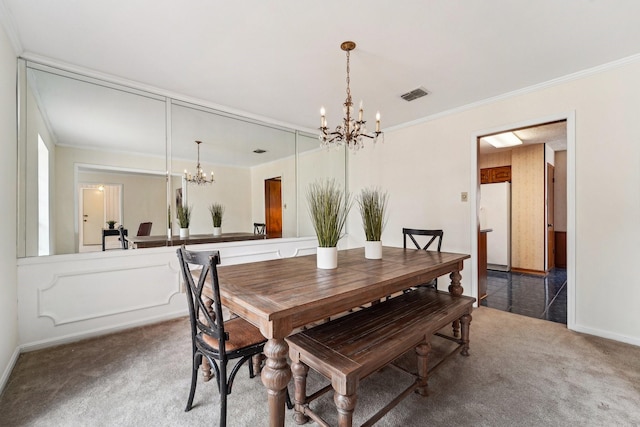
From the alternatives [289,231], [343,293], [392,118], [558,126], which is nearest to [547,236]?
[558,126]

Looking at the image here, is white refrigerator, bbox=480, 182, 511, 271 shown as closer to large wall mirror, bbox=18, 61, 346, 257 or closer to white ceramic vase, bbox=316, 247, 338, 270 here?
large wall mirror, bbox=18, 61, 346, 257

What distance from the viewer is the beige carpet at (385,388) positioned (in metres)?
1.55

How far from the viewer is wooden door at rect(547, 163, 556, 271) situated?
5.20 m

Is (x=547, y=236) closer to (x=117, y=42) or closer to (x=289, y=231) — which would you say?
(x=289, y=231)

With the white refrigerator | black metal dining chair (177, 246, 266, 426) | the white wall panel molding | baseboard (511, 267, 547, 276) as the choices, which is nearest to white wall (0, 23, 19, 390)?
the white wall panel molding

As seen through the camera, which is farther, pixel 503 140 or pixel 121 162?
pixel 503 140

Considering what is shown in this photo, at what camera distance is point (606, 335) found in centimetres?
253

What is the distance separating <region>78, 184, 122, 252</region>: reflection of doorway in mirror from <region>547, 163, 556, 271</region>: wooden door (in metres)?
6.75

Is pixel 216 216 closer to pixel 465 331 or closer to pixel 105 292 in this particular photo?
pixel 105 292

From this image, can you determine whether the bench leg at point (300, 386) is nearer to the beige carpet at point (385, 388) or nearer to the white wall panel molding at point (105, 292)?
the beige carpet at point (385, 388)

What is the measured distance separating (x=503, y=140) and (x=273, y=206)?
4.15 meters

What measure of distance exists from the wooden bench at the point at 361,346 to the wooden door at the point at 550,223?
172 inches

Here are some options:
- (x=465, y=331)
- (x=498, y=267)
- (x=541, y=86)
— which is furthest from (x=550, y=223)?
(x=465, y=331)

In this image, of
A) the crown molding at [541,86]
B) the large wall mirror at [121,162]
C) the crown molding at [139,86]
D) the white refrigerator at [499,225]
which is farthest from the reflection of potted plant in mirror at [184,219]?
the white refrigerator at [499,225]
